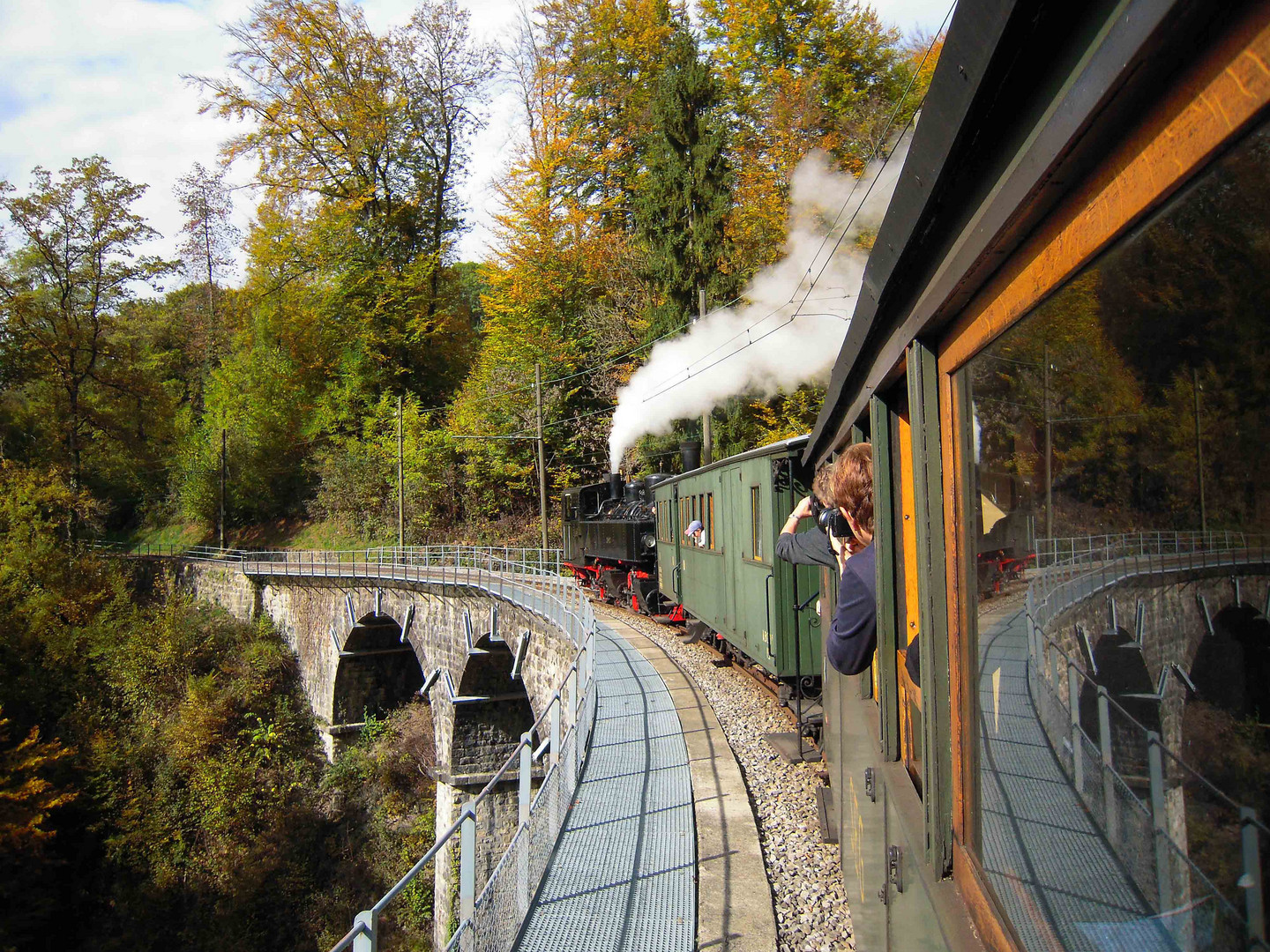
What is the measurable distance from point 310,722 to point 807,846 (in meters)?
25.6

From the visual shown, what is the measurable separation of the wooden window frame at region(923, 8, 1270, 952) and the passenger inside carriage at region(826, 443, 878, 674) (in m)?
1.13

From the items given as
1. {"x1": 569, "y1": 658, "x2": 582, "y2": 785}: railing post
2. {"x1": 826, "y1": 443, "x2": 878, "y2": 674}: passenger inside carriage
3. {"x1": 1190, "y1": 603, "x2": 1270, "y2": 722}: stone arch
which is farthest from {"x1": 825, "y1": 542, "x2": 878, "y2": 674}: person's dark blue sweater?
{"x1": 569, "y1": 658, "x2": 582, "y2": 785}: railing post

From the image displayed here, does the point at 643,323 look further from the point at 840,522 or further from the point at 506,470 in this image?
the point at 840,522

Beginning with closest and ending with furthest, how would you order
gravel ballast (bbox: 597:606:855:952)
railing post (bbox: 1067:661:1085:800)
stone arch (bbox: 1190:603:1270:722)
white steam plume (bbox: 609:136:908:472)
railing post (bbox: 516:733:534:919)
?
1. stone arch (bbox: 1190:603:1270:722)
2. railing post (bbox: 1067:661:1085:800)
3. railing post (bbox: 516:733:534:919)
4. gravel ballast (bbox: 597:606:855:952)
5. white steam plume (bbox: 609:136:908:472)

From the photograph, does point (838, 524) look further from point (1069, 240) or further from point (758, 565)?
point (758, 565)

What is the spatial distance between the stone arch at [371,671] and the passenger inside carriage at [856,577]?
79.4ft

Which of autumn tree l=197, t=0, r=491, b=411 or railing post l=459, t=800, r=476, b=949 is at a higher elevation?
autumn tree l=197, t=0, r=491, b=411

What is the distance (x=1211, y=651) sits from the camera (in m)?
0.81

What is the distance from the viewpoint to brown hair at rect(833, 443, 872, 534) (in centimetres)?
325

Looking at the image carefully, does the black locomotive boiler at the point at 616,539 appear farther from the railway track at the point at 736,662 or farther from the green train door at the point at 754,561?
the green train door at the point at 754,561

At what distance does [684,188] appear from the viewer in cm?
2498

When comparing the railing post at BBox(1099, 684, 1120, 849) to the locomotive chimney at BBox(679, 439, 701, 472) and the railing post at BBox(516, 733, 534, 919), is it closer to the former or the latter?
the railing post at BBox(516, 733, 534, 919)

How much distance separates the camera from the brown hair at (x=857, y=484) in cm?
325

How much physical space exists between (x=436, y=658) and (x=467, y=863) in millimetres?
18774
